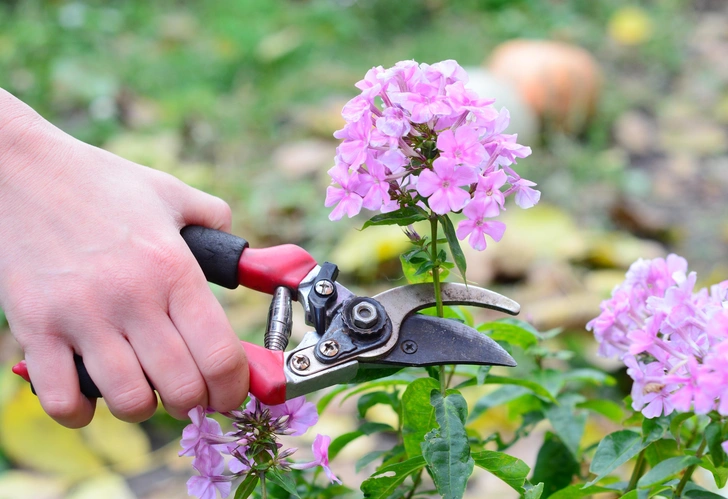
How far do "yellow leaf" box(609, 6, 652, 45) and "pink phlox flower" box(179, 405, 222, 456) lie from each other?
16.6 ft

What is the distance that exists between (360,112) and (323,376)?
15.1 inches

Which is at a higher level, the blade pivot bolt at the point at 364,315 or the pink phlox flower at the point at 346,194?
the pink phlox flower at the point at 346,194

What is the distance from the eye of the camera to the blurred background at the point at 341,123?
8.20ft

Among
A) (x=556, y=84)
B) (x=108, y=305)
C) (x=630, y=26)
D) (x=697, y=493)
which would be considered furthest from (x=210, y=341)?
(x=630, y=26)

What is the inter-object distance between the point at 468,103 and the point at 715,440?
1.84 ft

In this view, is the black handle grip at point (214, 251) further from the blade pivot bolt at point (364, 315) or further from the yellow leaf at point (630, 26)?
the yellow leaf at point (630, 26)

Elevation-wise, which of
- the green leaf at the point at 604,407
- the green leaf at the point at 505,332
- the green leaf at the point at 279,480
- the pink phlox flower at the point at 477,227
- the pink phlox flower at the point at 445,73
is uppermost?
the pink phlox flower at the point at 445,73

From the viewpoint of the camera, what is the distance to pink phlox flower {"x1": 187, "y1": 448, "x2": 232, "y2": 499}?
A: 1090mm

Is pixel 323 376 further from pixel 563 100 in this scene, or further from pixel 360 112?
pixel 563 100

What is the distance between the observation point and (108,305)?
1026 millimetres

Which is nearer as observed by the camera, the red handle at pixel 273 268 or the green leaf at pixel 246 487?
the green leaf at pixel 246 487

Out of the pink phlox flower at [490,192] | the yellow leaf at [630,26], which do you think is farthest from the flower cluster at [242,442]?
the yellow leaf at [630,26]

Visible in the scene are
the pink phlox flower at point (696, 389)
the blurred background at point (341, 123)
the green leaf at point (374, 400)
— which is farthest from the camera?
the blurred background at point (341, 123)

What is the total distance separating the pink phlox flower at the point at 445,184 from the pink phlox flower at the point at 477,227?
0.03m
